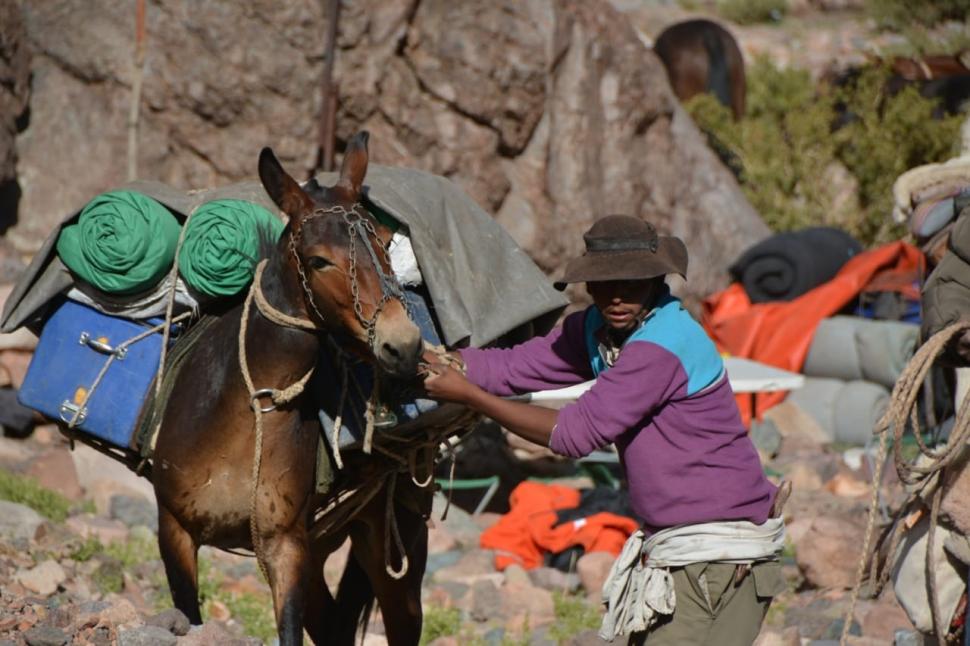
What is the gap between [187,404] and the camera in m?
4.49

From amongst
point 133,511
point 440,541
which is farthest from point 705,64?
point 133,511

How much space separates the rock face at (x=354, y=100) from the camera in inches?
427

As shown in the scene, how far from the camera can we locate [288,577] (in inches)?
173

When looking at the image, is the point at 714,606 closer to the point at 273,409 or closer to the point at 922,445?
the point at 922,445

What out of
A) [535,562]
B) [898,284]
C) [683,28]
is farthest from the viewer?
[683,28]

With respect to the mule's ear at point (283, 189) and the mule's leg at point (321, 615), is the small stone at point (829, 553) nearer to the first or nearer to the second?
the mule's leg at point (321, 615)

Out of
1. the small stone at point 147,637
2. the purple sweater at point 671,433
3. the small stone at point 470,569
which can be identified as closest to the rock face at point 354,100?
the small stone at point 470,569

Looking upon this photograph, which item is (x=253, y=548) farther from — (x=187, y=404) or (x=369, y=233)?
(x=369, y=233)

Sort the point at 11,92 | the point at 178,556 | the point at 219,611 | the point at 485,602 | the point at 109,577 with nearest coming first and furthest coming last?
1. the point at 178,556
2. the point at 219,611
3. the point at 109,577
4. the point at 485,602
5. the point at 11,92

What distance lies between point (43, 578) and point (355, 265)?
3371mm

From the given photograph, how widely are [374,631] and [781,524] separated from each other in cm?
333

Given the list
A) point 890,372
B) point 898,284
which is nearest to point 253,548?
point 890,372

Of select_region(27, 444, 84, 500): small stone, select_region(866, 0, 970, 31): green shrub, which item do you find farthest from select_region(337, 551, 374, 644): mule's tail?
select_region(866, 0, 970, 31): green shrub

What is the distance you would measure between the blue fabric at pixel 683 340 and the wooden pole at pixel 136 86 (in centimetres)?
774
